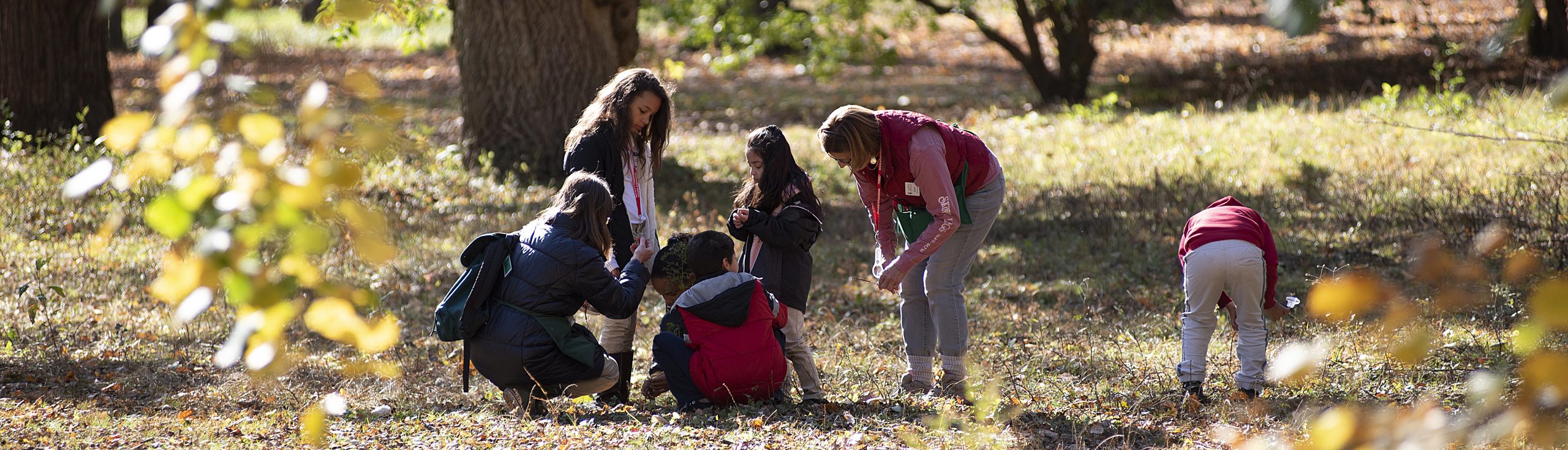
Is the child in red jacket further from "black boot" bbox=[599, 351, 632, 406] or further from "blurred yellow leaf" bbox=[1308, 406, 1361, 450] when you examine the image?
"blurred yellow leaf" bbox=[1308, 406, 1361, 450]

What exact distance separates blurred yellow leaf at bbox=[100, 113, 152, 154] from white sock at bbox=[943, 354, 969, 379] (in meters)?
3.71

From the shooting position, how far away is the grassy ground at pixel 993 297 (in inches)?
174

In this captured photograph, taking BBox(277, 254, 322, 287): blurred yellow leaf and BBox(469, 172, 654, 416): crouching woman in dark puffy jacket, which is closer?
BBox(277, 254, 322, 287): blurred yellow leaf

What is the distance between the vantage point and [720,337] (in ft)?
15.2

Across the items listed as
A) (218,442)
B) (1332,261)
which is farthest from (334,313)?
(1332,261)

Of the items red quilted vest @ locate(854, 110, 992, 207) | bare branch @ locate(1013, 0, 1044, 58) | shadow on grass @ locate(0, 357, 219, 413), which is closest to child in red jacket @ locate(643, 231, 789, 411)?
red quilted vest @ locate(854, 110, 992, 207)

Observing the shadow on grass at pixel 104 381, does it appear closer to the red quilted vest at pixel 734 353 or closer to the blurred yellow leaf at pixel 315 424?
the red quilted vest at pixel 734 353

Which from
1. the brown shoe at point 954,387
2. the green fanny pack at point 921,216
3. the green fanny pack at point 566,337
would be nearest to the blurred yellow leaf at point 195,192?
the green fanny pack at point 566,337

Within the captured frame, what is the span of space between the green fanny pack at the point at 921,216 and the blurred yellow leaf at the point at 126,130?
324 centimetres

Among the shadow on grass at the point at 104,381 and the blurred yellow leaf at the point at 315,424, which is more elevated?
the blurred yellow leaf at the point at 315,424

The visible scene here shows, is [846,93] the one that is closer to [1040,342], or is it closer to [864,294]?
[864,294]

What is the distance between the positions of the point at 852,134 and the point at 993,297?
3.37 metres

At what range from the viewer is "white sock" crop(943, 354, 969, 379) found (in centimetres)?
496

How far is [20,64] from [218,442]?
27.1 ft
